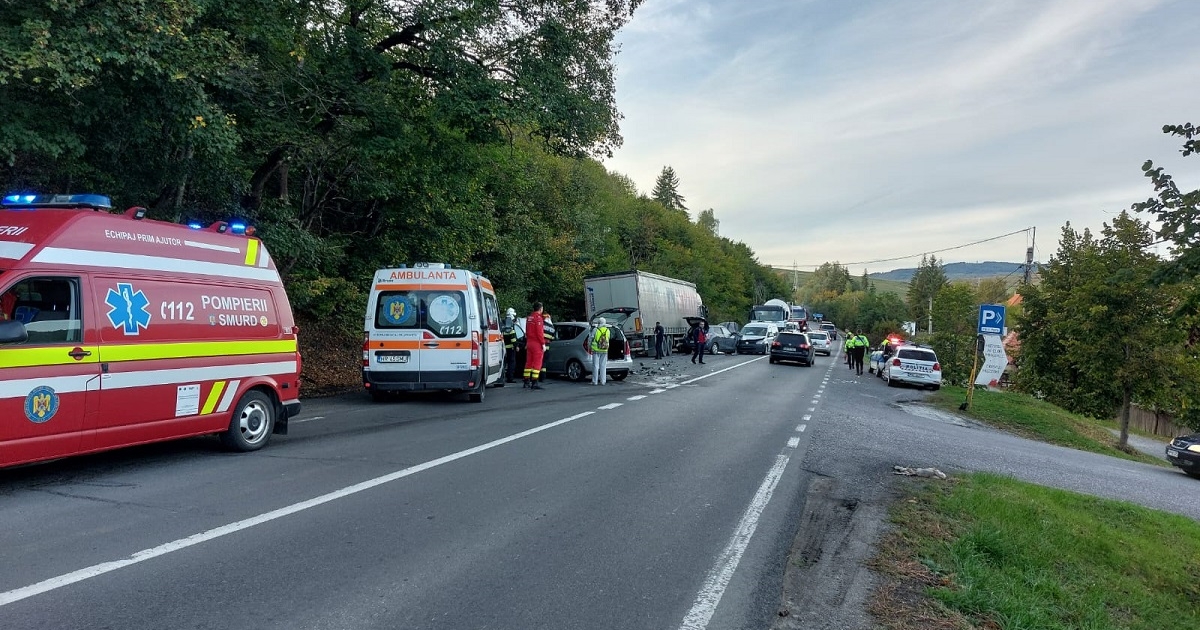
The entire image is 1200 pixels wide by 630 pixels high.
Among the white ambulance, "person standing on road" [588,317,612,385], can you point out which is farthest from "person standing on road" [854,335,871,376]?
the white ambulance

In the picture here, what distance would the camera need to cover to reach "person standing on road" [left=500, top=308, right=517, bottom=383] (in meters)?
16.9

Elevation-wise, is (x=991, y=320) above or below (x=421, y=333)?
above

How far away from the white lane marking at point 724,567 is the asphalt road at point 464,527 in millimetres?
18

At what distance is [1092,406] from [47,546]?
29.8 meters

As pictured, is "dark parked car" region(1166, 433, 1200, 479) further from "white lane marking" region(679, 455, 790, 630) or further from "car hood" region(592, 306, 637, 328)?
"car hood" region(592, 306, 637, 328)

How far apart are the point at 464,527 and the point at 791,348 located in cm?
2604

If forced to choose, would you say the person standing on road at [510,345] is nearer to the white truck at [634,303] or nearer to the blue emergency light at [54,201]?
the blue emergency light at [54,201]

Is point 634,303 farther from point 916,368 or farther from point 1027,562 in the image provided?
point 1027,562

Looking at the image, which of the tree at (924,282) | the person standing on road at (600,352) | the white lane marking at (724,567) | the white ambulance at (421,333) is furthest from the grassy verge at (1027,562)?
the tree at (924,282)

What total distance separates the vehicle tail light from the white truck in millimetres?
15873

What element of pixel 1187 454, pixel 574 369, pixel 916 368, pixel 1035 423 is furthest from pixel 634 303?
pixel 1187 454

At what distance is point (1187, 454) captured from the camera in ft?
44.8

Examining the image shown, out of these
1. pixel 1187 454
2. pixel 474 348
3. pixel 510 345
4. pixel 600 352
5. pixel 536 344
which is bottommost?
pixel 1187 454

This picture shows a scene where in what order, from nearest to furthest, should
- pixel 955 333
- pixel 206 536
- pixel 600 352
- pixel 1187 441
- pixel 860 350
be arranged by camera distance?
1. pixel 206 536
2. pixel 1187 441
3. pixel 600 352
4. pixel 955 333
5. pixel 860 350
